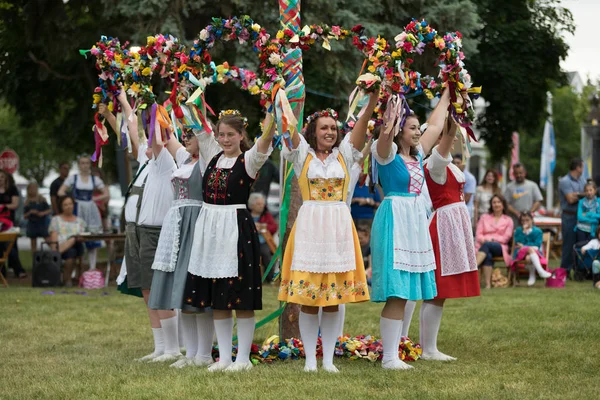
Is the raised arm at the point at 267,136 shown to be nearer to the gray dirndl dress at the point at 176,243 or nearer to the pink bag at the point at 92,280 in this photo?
the gray dirndl dress at the point at 176,243

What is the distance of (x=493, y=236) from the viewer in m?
14.8

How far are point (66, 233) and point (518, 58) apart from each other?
10.9 meters

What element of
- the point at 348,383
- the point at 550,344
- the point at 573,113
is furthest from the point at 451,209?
the point at 573,113

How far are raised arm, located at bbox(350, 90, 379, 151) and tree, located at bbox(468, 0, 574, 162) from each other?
13.7 m

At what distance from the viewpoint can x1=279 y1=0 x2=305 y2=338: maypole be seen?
756 centimetres

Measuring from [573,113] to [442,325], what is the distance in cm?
5123

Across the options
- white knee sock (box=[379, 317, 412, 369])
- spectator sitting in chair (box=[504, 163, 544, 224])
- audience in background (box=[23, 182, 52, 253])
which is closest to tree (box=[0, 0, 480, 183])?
audience in background (box=[23, 182, 52, 253])

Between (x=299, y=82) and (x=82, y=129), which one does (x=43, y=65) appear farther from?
(x=299, y=82)

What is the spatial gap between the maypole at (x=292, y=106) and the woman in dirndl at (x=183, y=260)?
2.35 ft

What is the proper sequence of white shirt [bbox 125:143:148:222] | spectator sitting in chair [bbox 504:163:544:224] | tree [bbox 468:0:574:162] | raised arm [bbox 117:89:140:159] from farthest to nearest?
1. tree [bbox 468:0:574:162]
2. spectator sitting in chair [bbox 504:163:544:224]
3. white shirt [bbox 125:143:148:222]
4. raised arm [bbox 117:89:140:159]

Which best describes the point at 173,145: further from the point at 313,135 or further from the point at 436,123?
the point at 436,123

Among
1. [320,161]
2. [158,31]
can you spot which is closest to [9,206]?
[158,31]

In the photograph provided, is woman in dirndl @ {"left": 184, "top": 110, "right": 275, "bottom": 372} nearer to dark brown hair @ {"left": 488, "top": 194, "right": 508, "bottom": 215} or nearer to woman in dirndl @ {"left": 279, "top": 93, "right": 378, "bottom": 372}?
woman in dirndl @ {"left": 279, "top": 93, "right": 378, "bottom": 372}

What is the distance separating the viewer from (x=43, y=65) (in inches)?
707
